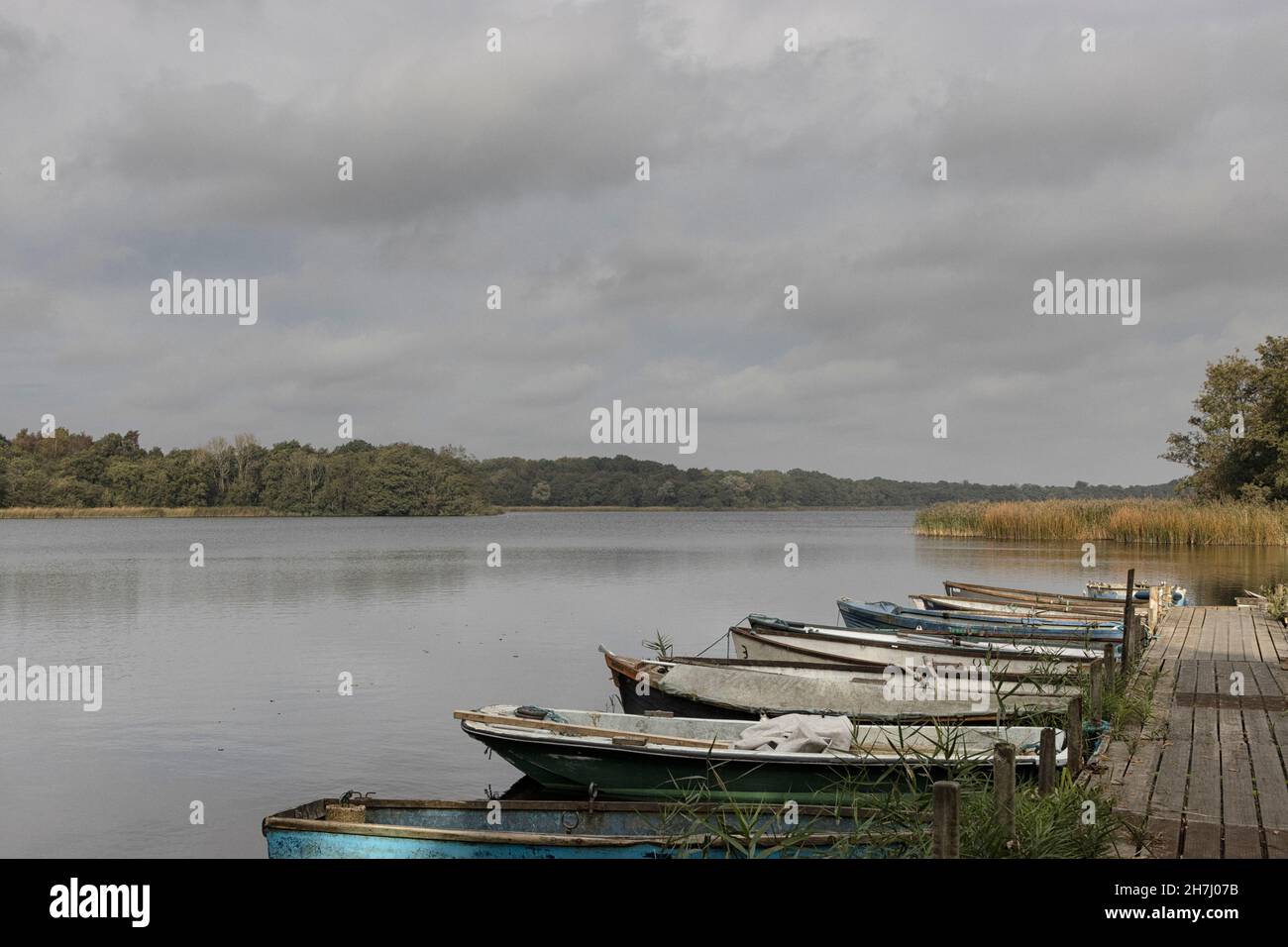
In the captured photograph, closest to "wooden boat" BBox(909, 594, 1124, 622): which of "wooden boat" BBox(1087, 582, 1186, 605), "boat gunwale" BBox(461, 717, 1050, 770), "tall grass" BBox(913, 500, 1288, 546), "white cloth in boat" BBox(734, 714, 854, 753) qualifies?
"wooden boat" BBox(1087, 582, 1186, 605)

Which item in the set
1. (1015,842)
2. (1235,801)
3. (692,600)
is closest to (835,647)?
(1235,801)

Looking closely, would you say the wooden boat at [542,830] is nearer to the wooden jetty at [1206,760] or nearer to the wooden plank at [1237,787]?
the wooden jetty at [1206,760]

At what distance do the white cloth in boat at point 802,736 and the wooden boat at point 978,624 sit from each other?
753cm

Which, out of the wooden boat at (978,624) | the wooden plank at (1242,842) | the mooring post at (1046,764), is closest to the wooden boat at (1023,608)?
the wooden boat at (978,624)

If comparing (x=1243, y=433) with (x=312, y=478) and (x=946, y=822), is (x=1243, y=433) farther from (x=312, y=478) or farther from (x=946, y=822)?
(x=312, y=478)

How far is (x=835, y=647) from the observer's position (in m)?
16.0

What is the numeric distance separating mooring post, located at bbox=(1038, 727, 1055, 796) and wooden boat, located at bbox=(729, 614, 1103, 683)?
4708 millimetres

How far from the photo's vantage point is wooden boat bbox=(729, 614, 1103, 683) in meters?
13.1

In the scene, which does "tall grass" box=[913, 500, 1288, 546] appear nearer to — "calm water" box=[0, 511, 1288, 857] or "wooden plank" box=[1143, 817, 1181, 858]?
"calm water" box=[0, 511, 1288, 857]

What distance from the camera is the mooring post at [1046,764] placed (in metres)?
7.01

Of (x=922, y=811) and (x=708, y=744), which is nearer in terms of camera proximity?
(x=922, y=811)
